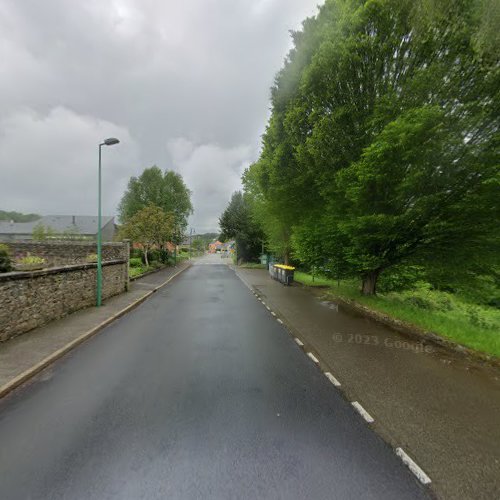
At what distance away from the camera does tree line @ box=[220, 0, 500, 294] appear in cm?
772

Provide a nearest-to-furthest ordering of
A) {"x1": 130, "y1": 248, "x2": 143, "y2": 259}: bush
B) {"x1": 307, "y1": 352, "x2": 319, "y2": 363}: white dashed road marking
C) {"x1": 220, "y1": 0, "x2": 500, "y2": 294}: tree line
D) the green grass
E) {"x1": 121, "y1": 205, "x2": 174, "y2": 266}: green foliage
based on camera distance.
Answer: {"x1": 307, "y1": 352, "x2": 319, "y2": 363}: white dashed road marking, the green grass, {"x1": 220, "y1": 0, "x2": 500, "y2": 294}: tree line, {"x1": 121, "y1": 205, "x2": 174, "y2": 266}: green foliage, {"x1": 130, "y1": 248, "x2": 143, "y2": 259}: bush

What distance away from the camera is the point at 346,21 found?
9195 millimetres

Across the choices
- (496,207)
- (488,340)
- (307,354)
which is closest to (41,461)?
(307,354)

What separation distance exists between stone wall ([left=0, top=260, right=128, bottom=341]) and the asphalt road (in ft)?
7.37

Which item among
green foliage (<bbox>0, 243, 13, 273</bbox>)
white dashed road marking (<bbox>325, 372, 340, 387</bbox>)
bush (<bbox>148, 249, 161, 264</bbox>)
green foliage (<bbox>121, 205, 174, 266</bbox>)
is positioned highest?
green foliage (<bbox>121, 205, 174, 266</bbox>)

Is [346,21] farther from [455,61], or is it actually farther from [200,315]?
[200,315]

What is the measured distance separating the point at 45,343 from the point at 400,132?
416 inches

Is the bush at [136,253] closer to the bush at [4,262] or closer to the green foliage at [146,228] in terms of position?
the green foliage at [146,228]

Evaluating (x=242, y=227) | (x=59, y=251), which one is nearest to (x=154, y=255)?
(x=242, y=227)

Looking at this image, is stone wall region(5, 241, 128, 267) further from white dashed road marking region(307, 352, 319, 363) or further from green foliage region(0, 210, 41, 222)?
green foliage region(0, 210, 41, 222)

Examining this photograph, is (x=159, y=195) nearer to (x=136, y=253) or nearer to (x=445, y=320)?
(x=136, y=253)

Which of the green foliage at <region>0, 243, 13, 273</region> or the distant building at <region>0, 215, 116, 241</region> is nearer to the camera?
the green foliage at <region>0, 243, 13, 273</region>

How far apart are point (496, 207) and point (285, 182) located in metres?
7.59

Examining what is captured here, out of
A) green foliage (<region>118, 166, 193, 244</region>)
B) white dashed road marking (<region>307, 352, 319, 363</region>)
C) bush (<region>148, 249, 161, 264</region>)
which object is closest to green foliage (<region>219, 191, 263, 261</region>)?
green foliage (<region>118, 166, 193, 244</region>)
